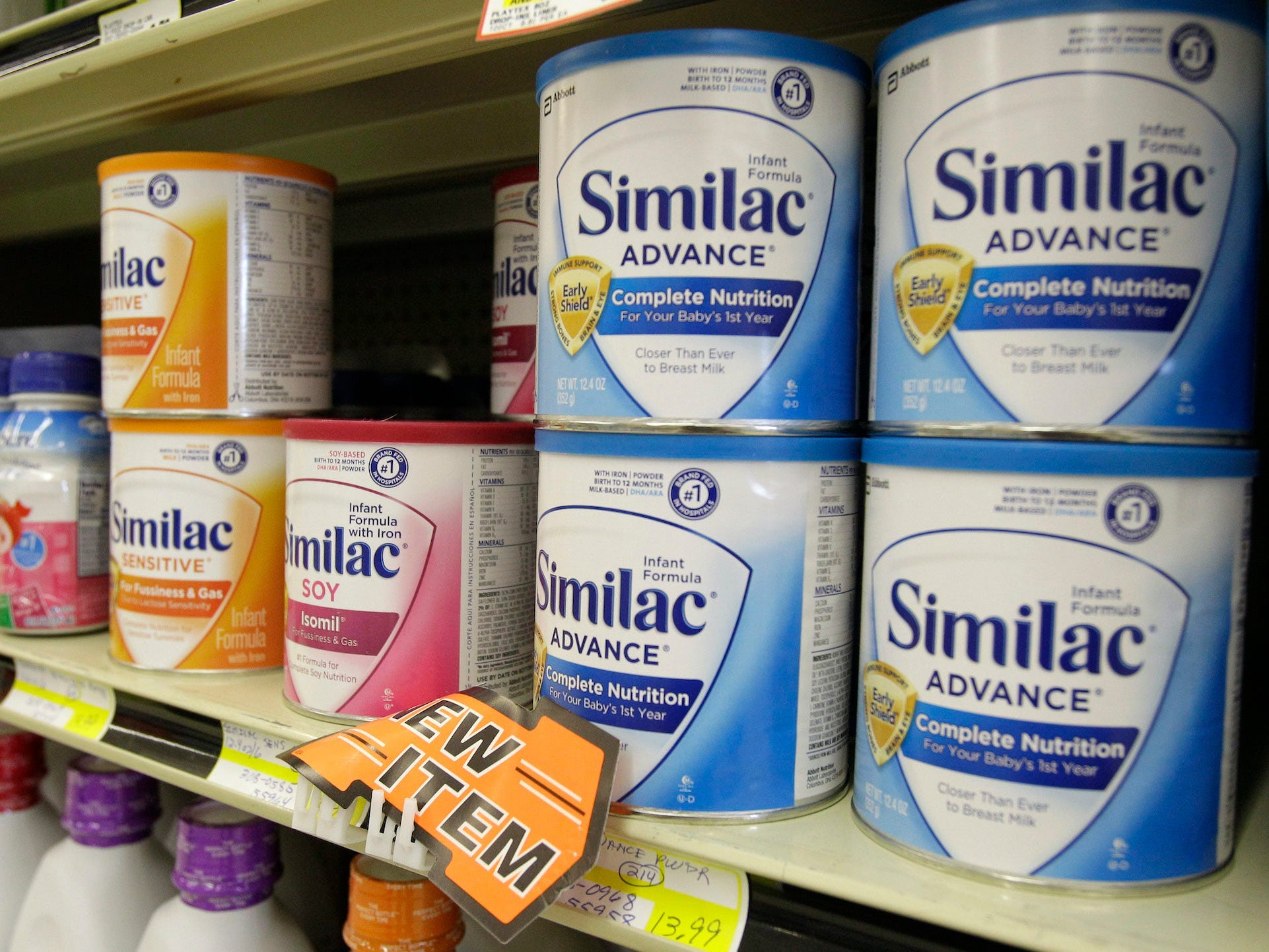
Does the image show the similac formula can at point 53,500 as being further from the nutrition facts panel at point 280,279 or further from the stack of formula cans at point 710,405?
the stack of formula cans at point 710,405

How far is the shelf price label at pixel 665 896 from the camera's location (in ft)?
2.08

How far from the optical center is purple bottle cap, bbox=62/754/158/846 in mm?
1099

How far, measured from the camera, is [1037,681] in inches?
22.5

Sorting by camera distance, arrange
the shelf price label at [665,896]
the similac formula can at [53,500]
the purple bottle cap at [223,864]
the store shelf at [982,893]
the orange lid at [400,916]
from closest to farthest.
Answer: the store shelf at [982,893] → the shelf price label at [665,896] → the orange lid at [400,916] → the purple bottle cap at [223,864] → the similac formula can at [53,500]

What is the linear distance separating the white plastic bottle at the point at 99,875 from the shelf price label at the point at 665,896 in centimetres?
71

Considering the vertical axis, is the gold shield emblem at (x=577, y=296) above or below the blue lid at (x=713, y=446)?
above

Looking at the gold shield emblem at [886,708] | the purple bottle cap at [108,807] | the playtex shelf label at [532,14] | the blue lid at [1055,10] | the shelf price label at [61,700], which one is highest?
the playtex shelf label at [532,14]

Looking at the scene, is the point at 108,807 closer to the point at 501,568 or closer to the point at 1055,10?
the point at 501,568

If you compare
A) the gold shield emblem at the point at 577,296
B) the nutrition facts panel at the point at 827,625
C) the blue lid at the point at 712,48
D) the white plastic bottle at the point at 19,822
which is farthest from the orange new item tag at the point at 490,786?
the white plastic bottle at the point at 19,822

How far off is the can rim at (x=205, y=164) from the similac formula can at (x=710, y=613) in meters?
0.57

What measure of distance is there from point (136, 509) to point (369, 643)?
1.29 feet

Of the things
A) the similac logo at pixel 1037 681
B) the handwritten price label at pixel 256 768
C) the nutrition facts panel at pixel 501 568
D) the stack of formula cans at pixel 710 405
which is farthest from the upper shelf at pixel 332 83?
the handwritten price label at pixel 256 768

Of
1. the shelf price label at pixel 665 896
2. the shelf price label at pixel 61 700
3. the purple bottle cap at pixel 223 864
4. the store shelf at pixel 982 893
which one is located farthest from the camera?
the shelf price label at pixel 61 700

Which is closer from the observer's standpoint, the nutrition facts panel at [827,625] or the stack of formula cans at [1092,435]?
the stack of formula cans at [1092,435]
